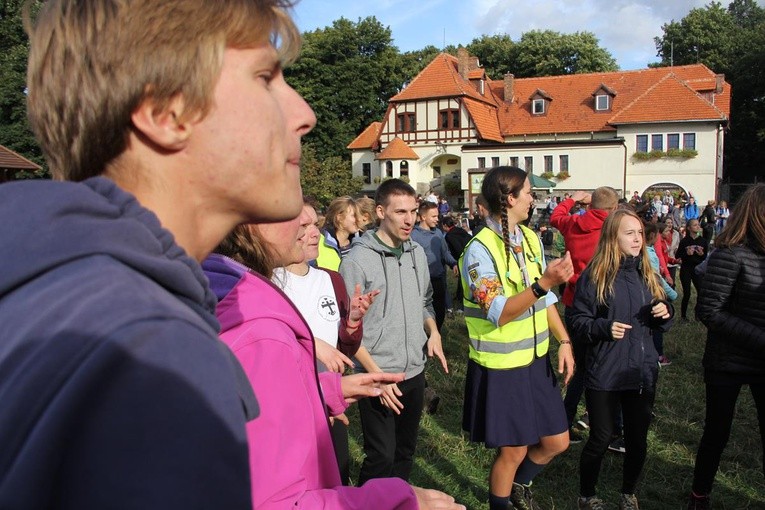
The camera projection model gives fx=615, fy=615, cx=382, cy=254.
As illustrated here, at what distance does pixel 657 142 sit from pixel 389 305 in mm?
39023

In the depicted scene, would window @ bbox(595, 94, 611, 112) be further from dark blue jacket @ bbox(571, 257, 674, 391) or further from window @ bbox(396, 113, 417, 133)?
dark blue jacket @ bbox(571, 257, 674, 391)

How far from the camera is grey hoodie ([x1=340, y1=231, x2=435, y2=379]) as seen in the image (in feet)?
13.9

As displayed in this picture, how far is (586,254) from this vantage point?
6.40 metres

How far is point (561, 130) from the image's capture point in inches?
1697

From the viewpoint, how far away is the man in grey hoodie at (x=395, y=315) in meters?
4.22

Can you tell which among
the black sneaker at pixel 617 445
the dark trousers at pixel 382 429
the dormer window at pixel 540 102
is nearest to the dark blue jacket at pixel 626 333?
the dark trousers at pixel 382 429

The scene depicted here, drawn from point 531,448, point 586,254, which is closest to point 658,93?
point 586,254

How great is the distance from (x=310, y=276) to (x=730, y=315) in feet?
8.78

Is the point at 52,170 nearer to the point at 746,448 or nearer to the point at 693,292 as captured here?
the point at 746,448

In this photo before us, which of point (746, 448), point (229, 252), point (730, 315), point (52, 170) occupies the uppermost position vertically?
point (52, 170)

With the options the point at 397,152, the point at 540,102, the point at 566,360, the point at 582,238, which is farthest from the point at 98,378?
the point at 540,102

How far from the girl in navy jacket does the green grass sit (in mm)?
455

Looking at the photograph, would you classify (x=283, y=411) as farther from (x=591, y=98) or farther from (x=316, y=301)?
(x=591, y=98)

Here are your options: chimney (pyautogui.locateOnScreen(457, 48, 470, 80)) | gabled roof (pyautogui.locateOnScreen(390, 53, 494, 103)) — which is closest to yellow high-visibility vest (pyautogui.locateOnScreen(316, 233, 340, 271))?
gabled roof (pyautogui.locateOnScreen(390, 53, 494, 103))
